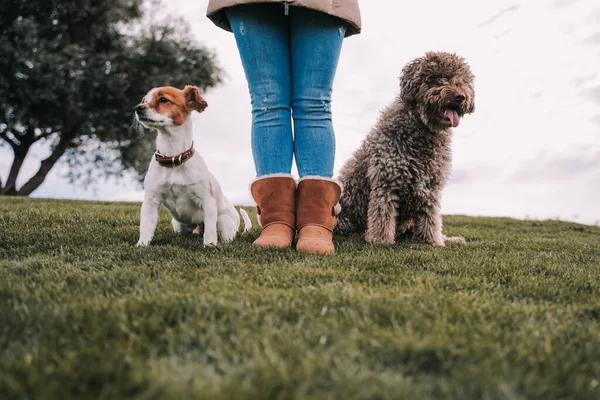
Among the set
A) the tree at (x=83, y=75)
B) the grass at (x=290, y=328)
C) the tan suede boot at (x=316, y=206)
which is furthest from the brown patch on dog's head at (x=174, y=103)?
the tree at (x=83, y=75)

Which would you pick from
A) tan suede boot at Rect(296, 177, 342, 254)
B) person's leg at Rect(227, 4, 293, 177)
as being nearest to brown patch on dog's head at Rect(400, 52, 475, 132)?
tan suede boot at Rect(296, 177, 342, 254)

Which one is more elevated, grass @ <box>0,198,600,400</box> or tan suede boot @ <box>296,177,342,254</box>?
tan suede boot @ <box>296,177,342,254</box>

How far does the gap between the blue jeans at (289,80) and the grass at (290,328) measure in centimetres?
93

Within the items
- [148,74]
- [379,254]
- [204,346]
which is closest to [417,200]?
[379,254]

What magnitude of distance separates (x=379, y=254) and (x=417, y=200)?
4.23 feet

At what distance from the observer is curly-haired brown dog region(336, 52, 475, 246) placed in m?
4.47

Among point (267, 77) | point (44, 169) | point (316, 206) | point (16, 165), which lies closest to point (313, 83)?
point (267, 77)

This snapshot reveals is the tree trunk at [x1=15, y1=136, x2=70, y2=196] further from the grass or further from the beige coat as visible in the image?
the grass

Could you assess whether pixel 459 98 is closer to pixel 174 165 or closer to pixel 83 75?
pixel 174 165

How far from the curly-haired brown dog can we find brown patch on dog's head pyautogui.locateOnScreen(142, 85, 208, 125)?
164 cm

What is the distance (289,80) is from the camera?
12.6ft

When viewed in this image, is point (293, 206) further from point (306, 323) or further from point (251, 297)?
point (306, 323)

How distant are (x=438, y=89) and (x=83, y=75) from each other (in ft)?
42.4

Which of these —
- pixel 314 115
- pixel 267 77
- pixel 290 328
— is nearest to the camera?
pixel 290 328
